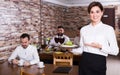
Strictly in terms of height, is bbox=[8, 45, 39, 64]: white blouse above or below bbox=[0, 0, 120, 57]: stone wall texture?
below

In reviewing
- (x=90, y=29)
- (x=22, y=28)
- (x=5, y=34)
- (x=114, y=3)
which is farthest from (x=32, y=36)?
(x=114, y=3)

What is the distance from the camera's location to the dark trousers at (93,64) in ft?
5.70

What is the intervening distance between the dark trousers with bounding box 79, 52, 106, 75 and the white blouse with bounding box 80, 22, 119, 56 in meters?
0.04

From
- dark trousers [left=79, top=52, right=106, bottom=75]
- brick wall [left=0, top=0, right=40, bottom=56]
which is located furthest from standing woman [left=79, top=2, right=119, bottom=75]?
brick wall [left=0, top=0, right=40, bottom=56]

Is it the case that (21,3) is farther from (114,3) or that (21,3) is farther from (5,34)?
(114,3)

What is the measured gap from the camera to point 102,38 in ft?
5.61

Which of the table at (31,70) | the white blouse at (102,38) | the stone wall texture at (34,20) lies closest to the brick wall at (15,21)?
the stone wall texture at (34,20)

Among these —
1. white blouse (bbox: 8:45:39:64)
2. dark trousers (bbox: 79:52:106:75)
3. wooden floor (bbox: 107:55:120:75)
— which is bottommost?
wooden floor (bbox: 107:55:120:75)

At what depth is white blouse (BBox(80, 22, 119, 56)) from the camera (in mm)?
1701

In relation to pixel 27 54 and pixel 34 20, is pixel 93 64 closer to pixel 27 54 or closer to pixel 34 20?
pixel 27 54

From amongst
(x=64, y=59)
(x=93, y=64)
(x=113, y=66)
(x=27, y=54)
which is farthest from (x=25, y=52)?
(x=113, y=66)

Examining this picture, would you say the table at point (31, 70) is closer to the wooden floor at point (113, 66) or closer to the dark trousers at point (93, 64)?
the dark trousers at point (93, 64)

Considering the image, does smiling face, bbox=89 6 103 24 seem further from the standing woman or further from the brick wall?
the brick wall

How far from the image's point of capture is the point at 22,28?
4379 mm
